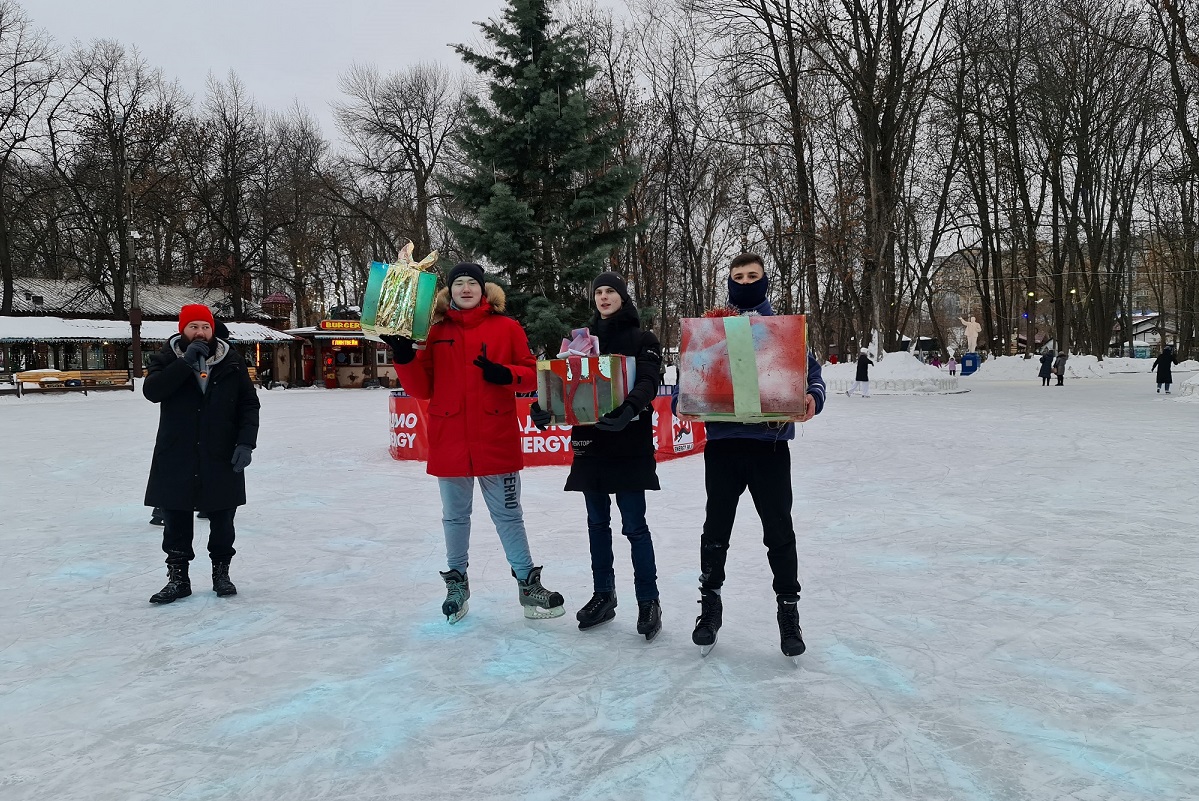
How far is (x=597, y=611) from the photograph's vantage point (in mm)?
3859

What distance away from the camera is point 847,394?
24453 millimetres

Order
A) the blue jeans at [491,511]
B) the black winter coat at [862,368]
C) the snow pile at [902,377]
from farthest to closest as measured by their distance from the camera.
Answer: the snow pile at [902,377]
the black winter coat at [862,368]
the blue jeans at [491,511]

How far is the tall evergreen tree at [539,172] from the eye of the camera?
11836mm

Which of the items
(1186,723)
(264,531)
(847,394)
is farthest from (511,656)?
(847,394)

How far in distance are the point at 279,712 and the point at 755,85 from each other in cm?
2367

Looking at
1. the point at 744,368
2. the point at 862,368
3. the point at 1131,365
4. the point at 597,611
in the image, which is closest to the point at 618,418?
the point at 744,368

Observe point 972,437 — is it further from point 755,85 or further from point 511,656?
point 755,85

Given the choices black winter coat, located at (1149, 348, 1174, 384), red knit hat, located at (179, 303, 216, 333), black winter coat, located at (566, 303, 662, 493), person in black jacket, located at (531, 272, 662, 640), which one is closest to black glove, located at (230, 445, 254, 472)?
red knit hat, located at (179, 303, 216, 333)

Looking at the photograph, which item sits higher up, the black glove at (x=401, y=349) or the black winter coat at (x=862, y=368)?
the black glove at (x=401, y=349)

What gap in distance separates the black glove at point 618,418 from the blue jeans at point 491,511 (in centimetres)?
67

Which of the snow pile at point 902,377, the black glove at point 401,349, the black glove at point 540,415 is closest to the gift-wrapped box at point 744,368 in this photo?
the black glove at point 540,415

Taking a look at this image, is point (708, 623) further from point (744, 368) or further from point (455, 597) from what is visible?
point (455, 597)

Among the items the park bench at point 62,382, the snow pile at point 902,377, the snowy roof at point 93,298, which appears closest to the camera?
the snow pile at point 902,377

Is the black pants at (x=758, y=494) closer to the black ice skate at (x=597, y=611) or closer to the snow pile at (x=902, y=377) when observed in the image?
the black ice skate at (x=597, y=611)
